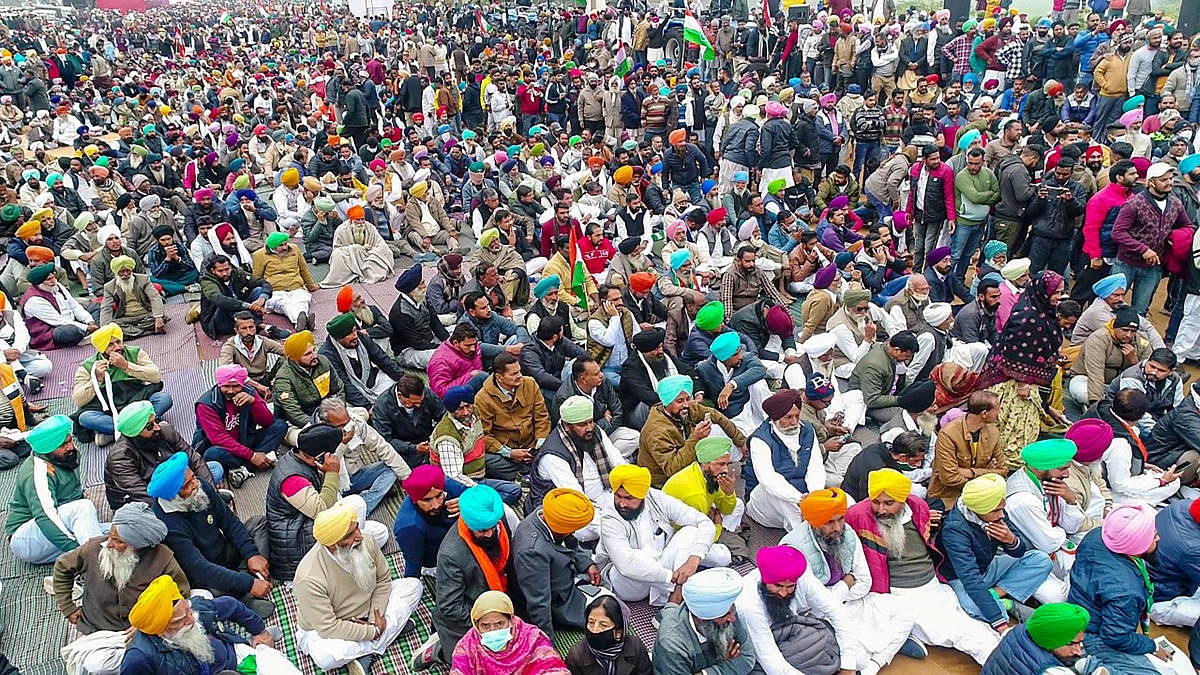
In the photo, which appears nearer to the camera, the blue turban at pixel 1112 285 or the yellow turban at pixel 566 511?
the yellow turban at pixel 566 511

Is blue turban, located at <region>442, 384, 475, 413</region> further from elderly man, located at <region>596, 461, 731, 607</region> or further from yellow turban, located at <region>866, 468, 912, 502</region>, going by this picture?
yellow turban, located at <region>866, 468, 912, 502</region>

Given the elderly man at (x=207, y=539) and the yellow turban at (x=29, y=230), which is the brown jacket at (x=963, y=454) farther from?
the yellow turban at (x=29, y=230)

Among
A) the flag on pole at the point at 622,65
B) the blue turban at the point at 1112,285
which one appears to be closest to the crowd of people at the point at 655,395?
the blue turban at the point at 1112,285

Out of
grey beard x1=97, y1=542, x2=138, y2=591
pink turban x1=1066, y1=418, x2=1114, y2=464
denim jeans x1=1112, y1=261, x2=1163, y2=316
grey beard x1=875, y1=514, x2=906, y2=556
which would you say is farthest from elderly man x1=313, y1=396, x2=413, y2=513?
denim jeans x1=1112, y1=261, x2=1163, y2=316

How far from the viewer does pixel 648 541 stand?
4.34 m

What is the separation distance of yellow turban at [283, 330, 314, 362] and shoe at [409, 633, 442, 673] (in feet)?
8.09

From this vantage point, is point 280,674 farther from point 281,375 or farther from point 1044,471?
point 1044,471

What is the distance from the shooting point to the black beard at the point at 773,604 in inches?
148

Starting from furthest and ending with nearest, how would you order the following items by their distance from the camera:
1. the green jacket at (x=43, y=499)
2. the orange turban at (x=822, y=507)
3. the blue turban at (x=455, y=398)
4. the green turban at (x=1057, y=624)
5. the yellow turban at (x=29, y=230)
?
the yellow turban at (x=29, y=230) → the blue turban at (x=455, y=398) → the green jacket at (x=43, y=499) → the orange turban at (x=822, y=507) → the green turban at (x=1057, y=624)

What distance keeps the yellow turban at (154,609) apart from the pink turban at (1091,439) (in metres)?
4.59

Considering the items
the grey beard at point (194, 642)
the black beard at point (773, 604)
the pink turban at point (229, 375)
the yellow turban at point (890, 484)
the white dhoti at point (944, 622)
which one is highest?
the pink turban at point (229, 375)

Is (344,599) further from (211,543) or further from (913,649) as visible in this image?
(913,649)

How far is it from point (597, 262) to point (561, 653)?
15.2 ft

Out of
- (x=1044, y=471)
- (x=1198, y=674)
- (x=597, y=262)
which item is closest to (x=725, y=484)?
(x=1044, y=471)
